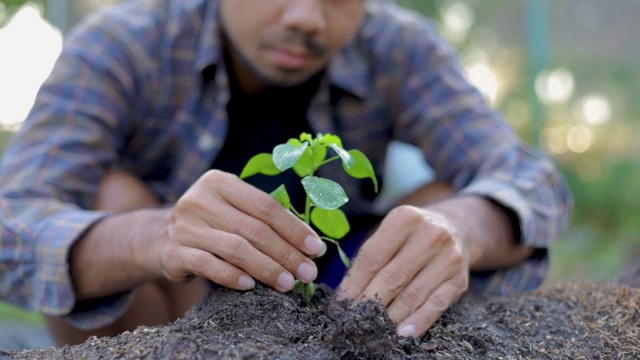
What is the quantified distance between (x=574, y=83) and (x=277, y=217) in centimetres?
427

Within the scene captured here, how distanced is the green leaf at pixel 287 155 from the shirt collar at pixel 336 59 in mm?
1043

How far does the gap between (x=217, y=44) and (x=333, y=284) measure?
33.2 inches

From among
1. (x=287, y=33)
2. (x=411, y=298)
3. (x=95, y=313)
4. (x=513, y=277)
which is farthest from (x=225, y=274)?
(x=513, y=277)

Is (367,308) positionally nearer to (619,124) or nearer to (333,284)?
(333,284)

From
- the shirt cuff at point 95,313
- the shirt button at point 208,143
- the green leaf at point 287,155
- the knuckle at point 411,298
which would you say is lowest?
the shirt cuff at point 95,313

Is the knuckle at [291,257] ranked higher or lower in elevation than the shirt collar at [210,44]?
lower

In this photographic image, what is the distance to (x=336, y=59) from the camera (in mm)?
2217

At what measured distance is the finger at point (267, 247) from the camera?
1.13 meters

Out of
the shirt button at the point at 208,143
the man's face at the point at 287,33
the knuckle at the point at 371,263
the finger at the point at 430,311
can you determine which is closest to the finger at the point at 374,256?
the knuckle at the point at 371,263

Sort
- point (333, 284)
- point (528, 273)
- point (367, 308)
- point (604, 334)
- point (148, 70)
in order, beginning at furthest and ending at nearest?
1. point (148, 70)
2. point (528, 273)
3. point (333, 284)
4. point (604, 334)
5. point (367, 308)

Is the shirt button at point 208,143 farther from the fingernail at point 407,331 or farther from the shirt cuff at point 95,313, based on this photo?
the fingernail at point 407,331

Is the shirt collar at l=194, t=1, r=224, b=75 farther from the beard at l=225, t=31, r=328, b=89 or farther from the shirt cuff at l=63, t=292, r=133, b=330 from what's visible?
the shirt cuff at l=63, t=292, r=133, b=330

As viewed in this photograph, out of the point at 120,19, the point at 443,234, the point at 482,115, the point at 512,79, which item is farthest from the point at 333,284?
the point at 512,79

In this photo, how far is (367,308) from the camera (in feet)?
3.38
